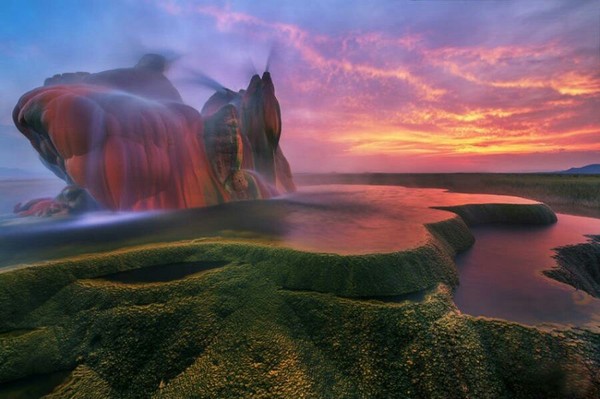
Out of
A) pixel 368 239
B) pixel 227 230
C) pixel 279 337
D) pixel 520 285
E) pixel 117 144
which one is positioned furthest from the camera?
pixel 117 144

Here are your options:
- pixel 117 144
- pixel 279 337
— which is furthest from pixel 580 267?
pixel 117 144

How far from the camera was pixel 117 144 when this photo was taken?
77.6 ft

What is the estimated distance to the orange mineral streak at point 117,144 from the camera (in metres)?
22.3

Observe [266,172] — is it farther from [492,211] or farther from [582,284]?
[582,284]

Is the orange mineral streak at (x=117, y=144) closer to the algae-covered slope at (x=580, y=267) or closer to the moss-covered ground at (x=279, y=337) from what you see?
the moss-covered ground at (x=279, y=337)

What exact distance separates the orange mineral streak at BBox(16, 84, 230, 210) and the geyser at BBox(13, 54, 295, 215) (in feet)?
0.23

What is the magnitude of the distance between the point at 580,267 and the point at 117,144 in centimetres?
3535

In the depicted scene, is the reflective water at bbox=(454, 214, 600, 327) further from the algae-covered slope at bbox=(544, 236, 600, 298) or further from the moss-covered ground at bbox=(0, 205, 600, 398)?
the moss-covered ground at bbox=(0, 205, 600, 398)

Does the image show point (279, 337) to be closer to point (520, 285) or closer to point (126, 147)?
point (520, 285)

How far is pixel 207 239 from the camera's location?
49.6ft

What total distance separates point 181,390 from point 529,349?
10.8 m

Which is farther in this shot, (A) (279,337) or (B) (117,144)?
(B) (117,144)

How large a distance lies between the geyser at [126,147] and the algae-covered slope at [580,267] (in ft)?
94.6

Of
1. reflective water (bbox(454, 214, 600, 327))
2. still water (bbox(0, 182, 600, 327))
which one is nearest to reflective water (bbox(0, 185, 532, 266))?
still water (bbox(0, 182, 600, 327))
